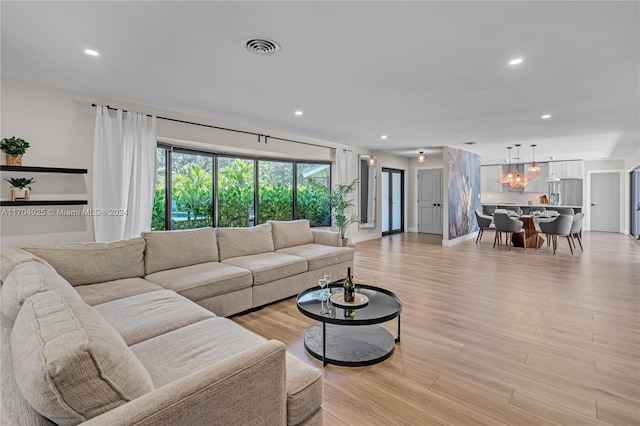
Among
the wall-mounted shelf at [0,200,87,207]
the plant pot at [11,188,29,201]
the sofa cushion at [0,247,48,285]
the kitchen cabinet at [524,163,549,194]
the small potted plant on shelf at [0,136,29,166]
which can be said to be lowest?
the sofa cushion at [0,247,48,285]

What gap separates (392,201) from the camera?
978 cm

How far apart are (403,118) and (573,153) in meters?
7.13

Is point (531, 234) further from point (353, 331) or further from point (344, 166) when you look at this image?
point (353, 331)

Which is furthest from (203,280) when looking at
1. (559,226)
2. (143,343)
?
(559,226)

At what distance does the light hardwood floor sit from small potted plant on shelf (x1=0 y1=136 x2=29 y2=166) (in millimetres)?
2750

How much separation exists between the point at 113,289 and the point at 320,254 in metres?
2.29

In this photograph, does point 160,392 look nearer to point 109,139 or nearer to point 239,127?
point 109,139

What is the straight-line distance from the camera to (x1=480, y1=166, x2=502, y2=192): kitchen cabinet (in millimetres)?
11320

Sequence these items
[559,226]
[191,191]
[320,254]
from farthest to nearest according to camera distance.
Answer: [559,226] < [191,191] < [320,254]

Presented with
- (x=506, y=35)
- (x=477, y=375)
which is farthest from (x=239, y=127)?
(x=477, y=375)

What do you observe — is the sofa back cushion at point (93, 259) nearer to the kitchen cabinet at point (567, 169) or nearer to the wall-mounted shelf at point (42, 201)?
the wall-mounted shelf at point (42, 201)

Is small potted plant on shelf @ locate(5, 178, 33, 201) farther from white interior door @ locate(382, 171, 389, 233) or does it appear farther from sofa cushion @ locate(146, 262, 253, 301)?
white interior door @ locate(382, 171, 389, 233)

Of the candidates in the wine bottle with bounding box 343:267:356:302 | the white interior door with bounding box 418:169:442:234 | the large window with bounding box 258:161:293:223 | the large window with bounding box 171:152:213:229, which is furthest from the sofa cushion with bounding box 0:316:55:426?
the white interior door with bounding box 418:169:442:234

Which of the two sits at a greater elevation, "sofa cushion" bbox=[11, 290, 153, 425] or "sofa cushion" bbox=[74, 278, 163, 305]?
"sofa cushion" bbox=[11, 290, 153, 425]
